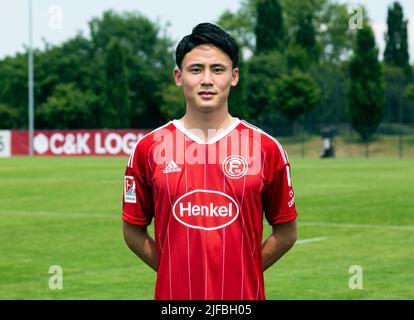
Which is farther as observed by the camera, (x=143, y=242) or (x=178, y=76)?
(x=143, y=242)

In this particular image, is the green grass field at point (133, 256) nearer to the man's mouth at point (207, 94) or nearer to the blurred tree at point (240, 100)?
the man's mouth at point (207, 94)

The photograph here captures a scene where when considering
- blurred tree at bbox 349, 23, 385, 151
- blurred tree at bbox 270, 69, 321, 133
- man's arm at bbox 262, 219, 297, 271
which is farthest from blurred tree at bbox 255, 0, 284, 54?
man's arm at bbox 262, 219, 297, 271

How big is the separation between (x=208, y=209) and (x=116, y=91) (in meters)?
74.9

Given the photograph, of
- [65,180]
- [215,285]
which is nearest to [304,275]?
[215,285]

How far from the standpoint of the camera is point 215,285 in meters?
4.05

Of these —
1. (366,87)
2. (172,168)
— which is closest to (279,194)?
(172,168)

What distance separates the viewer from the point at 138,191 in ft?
14.0

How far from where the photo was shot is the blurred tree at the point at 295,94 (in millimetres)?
74438

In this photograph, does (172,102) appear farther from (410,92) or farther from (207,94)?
(207,94)

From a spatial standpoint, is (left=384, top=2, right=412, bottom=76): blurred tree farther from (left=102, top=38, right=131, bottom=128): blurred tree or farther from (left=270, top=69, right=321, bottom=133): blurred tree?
(left=102, top=38, right=131, bottom=128): blurred tree

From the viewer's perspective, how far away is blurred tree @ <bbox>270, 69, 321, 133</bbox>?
74438mm

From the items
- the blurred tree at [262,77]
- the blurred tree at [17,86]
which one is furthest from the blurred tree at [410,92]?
the blurred tree at [17,86]

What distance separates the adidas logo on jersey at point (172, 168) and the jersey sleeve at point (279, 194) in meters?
0.41

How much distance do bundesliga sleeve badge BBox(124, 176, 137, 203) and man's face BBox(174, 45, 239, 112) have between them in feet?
Result: 1.46
